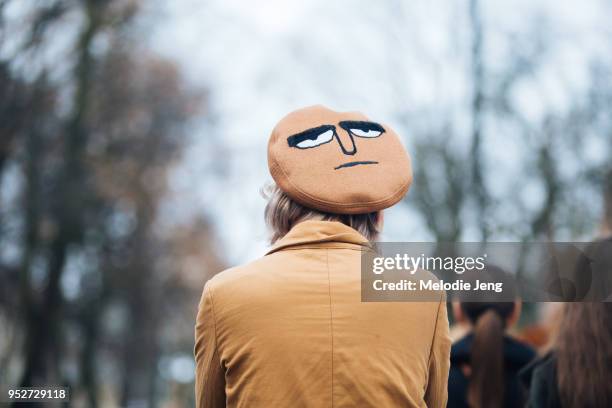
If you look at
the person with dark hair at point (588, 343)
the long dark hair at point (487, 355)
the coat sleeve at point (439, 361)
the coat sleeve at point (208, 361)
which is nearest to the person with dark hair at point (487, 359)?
the long dark hair at point (487, 355)

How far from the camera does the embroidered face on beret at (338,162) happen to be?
2.28 metres

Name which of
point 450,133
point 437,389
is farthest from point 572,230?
point 437,389

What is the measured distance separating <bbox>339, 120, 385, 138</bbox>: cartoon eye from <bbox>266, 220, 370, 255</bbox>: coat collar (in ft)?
1.07

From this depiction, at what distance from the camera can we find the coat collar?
7.35ft

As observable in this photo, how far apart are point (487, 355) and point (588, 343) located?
2.95 feet

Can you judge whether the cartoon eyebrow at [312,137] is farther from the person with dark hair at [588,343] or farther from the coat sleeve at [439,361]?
the person with dark hair at [588,343]

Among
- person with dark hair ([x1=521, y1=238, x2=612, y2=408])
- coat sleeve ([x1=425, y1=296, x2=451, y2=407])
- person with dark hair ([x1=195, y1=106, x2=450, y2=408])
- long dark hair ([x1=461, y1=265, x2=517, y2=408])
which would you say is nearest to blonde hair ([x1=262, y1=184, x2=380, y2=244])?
person with dark hair ([x1=195, y1=106, x2=450, y2=408])

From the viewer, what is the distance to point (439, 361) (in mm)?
2248

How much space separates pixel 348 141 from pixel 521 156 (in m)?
15.5

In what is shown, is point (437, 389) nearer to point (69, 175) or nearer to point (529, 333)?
point (529, 333)

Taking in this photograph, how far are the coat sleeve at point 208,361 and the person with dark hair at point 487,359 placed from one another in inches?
81.5

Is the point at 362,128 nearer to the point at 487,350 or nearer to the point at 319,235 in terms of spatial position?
the point at 319,235

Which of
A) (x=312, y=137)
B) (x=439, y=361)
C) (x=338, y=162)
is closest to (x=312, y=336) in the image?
(x=439, y=361)

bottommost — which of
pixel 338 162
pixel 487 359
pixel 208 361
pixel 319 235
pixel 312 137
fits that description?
pixel 208 361
